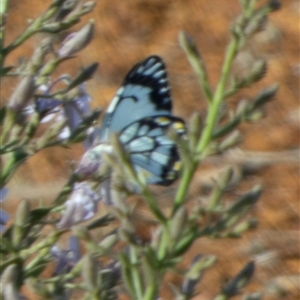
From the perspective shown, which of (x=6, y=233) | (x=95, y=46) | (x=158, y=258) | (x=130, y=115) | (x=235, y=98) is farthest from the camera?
(x=95, y=46)

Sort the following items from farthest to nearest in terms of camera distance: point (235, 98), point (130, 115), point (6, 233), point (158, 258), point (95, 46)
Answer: point (95, 46)
point (235, 98)
point (130, 115)
point (6, 233)
point (158, 258)

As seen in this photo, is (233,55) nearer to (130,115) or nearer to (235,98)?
(130,115)

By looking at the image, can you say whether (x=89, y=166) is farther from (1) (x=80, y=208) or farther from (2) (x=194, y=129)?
(2) (x=194, y=129)

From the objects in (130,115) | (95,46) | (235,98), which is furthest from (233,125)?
(95,46)

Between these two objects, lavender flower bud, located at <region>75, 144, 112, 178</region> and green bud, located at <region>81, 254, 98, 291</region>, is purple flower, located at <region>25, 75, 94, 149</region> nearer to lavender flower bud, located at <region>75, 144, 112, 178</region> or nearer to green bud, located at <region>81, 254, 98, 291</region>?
lavender flower bud, located at <region>75, 144, 112, 178</region>

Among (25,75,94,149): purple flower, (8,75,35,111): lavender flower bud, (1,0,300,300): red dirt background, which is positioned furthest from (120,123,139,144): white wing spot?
(1,0,300,300): red dirt background

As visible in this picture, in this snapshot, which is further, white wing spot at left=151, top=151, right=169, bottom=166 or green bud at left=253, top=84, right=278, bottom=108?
white wing spot at left=151, top=151, right=169, bottom=166
